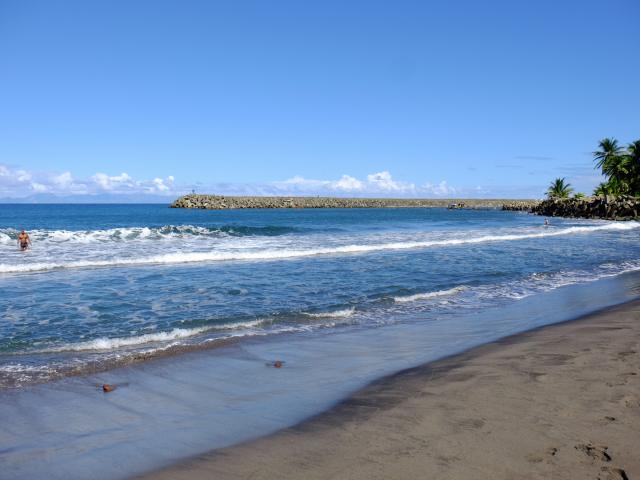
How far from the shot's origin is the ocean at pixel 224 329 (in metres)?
4.76

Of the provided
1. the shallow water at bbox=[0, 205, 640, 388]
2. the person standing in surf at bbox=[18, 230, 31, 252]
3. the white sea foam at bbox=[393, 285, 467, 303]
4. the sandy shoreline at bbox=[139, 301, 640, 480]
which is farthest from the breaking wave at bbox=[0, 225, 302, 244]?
the sandy shoreline at bbox=[139, 301, 640, 480]

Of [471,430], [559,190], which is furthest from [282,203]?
[471,430]

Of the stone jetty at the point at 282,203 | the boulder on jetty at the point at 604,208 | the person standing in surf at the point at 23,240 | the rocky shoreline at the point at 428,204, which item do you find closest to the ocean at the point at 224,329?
the person standing in surf at the point at 23,240

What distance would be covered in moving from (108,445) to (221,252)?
18030mm

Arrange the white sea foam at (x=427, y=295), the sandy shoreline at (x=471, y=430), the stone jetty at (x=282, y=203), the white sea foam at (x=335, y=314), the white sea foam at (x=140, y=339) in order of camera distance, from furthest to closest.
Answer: the stone jetty at (x=282, y=203) → the white sea foam at (x=427, y=295) → the white sea foam at (x=335, y=314) → the white sea foam at (x=140, y=339) → the sandy shoreline at (x=471, y=430)

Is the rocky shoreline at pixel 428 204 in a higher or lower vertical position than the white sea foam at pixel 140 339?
higher

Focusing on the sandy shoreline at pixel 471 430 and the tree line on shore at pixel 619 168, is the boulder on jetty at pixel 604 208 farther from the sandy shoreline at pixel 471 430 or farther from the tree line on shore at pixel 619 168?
the sandy shoreline at pixel 471 430

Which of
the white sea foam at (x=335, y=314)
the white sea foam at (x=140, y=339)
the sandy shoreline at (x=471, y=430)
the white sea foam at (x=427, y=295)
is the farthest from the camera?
the white sea foam at (x=427, y=295)

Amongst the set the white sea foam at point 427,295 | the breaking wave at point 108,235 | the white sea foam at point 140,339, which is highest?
the breaking wave at point 108,235

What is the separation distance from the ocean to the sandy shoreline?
1.33 ft

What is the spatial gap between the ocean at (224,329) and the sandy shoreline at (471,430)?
405mm

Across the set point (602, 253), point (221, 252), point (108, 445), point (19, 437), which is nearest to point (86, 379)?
point (19, 437)

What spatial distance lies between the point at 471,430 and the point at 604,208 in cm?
6961

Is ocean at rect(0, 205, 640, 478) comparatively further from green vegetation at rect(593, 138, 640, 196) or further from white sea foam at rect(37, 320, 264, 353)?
green vegetation at rect(593, 138, 640, 196)
